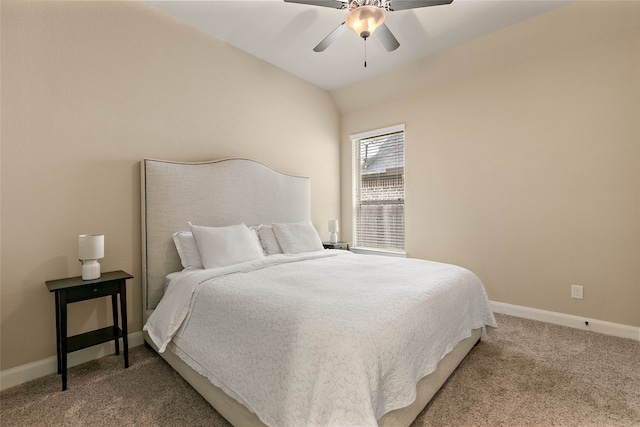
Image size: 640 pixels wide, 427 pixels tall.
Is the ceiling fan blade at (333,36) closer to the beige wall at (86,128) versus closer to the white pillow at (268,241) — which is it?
the beige wall at (86,128)

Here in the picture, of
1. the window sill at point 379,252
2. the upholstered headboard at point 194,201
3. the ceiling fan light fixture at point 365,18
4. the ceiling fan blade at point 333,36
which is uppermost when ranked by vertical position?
the ceiling fan blade at point 333,36

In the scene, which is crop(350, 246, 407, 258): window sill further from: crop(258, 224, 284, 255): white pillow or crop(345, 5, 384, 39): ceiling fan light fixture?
crop(345, 5, 384, 39): ceiling fan light fixture

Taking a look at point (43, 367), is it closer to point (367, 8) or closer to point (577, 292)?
point (367, 8)

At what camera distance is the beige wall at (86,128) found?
196 centimetres

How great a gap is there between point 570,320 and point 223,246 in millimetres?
3351

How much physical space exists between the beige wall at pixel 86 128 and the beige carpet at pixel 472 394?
44cm

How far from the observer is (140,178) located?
2510mm

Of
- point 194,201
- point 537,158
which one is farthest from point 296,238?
point 537,158

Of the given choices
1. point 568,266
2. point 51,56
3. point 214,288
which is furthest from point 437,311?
point 51,56

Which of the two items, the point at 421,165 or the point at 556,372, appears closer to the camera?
the point at 556,372

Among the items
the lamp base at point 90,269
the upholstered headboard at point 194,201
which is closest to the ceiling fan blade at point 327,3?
the upholstered headboard at point 194,201

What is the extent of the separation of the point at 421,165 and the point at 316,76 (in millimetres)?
1854

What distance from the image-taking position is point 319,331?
123cm

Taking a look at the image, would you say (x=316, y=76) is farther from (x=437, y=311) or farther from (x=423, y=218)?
(x=437, y=311)
